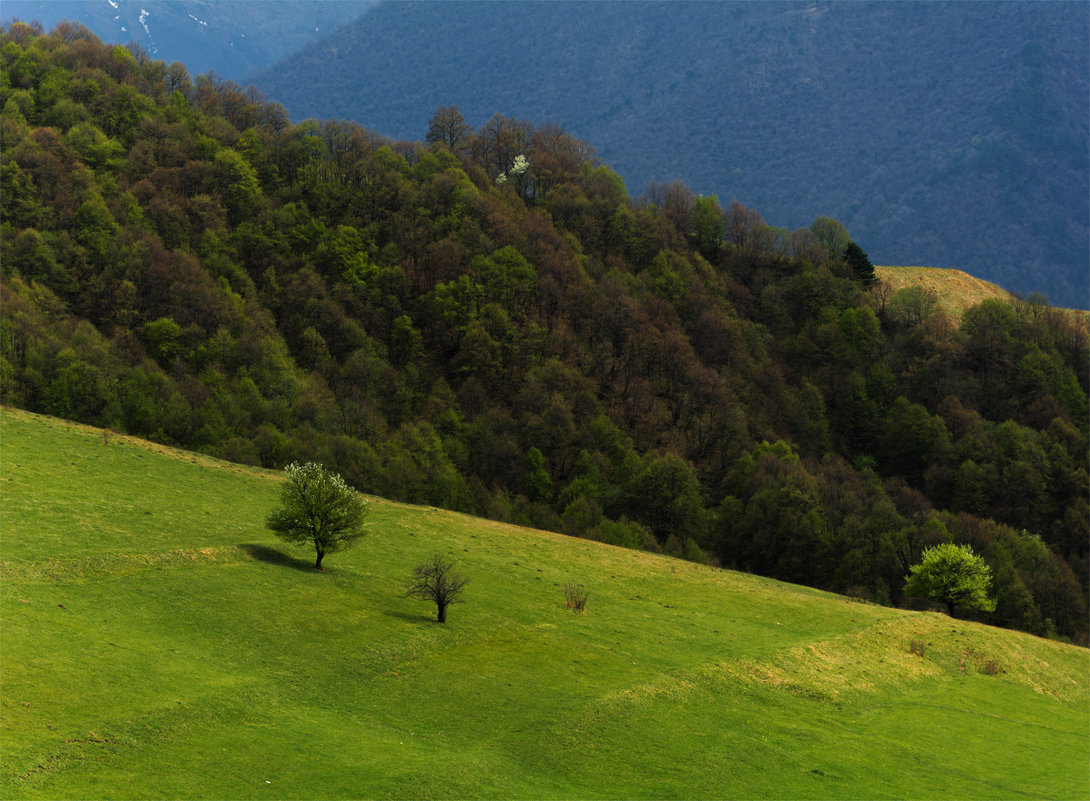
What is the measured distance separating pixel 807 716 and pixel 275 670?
831 inches

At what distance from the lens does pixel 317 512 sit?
46969mm

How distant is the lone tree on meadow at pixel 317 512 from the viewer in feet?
154

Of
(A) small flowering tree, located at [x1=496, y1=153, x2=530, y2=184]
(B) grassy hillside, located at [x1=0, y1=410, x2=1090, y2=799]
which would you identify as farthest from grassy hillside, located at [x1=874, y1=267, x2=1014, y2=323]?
(B) grassy hillside, located at [x1=0, y1=410, x2=1090, y2=799]

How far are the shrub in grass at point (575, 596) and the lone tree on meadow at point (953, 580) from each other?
2822 centimetres

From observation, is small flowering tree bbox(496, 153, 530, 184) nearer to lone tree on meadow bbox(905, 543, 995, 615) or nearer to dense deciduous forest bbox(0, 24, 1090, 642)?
dense deciduous forest bbox(0, 24, 1090, 642)

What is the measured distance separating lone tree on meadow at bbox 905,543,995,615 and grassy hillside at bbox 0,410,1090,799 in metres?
6.29

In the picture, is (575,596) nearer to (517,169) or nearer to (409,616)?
(409,616)

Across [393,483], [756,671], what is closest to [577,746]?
[756,671]

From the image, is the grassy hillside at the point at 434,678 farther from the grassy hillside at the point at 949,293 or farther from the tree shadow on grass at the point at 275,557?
the grassy hillside at the point at 949,293

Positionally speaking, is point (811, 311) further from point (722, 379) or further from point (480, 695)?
point (480, 695)

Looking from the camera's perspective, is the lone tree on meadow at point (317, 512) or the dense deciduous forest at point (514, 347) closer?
the lone tree on meadow at point (317, 512)

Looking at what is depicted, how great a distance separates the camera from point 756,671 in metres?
43.5

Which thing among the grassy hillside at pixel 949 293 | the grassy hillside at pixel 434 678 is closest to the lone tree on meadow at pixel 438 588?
the grassy hillside at pixel 434 678

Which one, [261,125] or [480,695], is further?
[261,125]
